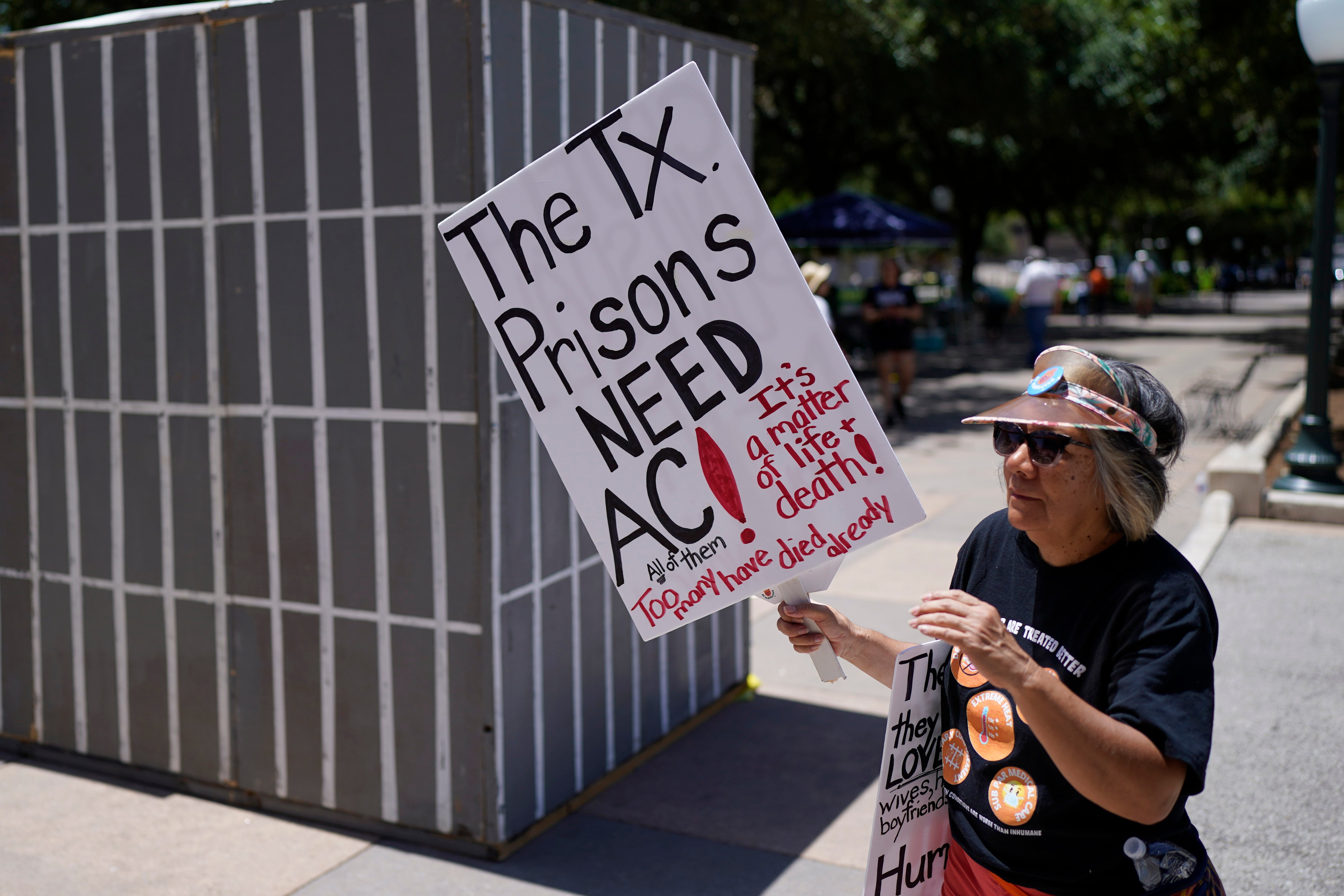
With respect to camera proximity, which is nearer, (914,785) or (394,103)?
(914,785)

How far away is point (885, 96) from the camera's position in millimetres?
20031

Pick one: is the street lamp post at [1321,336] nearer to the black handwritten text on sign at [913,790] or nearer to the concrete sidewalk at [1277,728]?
the concrete sidewalk at [1277,728]

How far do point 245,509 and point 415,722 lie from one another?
0.95m

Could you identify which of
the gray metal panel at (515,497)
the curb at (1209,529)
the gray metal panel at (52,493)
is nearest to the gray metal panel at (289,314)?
the gray metal panel at (515,497)

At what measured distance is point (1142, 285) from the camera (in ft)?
114

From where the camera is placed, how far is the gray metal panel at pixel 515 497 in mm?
3844

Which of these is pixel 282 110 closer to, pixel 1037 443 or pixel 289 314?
pixel 289 314

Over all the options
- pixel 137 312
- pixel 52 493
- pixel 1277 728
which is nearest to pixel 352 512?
pixel 137 312

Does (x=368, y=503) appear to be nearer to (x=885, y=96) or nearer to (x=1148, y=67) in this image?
Answer: (x=885, y=96)

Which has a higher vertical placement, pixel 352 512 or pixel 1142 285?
pixel 1142 285

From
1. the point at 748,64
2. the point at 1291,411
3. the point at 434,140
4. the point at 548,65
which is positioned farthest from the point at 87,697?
the point at 1291,411

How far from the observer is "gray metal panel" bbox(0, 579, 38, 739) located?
4.75m

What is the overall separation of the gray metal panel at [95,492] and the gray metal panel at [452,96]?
167cm

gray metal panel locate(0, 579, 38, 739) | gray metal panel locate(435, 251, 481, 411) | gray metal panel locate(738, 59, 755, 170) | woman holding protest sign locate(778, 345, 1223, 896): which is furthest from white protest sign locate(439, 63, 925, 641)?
gray metal panel locate(0, 579, 38, 739)
